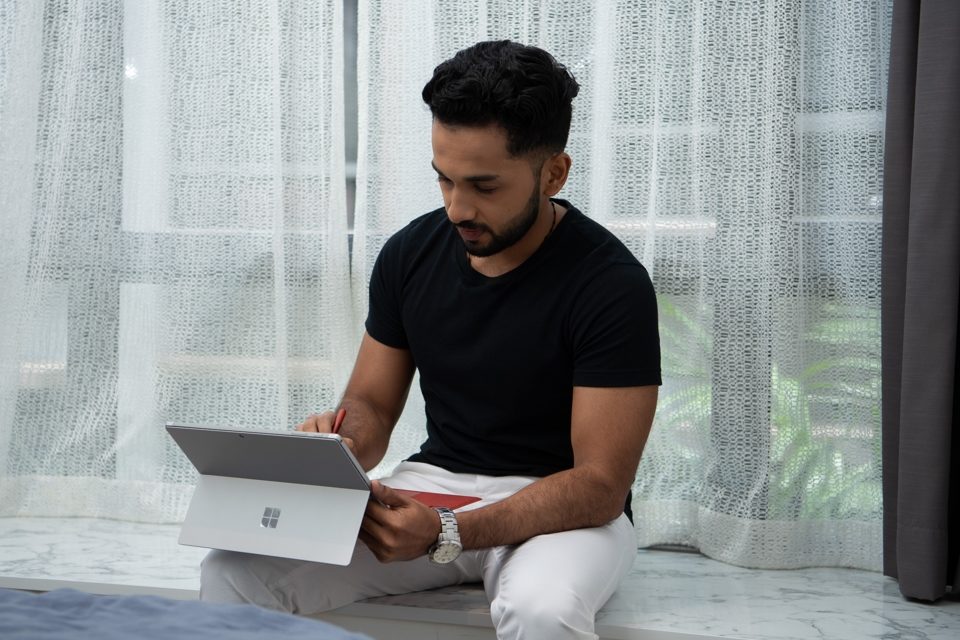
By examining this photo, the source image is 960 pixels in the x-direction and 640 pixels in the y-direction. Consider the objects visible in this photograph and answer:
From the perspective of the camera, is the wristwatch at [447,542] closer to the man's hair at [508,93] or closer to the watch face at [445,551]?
the watch face at [445,551]

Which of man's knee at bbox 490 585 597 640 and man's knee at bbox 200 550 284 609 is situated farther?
man's knee at bbox 200 550 284 609

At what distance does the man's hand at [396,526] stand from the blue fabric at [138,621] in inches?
19.2

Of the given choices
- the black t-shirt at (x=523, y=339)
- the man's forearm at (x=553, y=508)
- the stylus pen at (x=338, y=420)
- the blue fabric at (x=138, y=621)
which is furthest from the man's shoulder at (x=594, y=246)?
the blue fabric at (x=138, y=621)

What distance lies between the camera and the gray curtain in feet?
6.17

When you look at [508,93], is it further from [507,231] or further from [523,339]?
[523,339]

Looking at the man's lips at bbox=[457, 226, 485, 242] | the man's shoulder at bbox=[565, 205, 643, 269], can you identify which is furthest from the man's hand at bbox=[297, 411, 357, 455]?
the man's shoulder at bbox=[565, 205, 643, 269]

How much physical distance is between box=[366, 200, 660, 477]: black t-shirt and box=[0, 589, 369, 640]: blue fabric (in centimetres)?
77

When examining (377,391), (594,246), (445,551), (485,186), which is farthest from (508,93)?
(445,551)

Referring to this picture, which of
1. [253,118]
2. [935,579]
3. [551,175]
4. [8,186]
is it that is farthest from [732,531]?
[8,186]

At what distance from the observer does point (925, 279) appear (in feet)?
6.24

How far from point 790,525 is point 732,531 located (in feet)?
0.37

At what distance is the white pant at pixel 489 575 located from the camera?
57.3 inches

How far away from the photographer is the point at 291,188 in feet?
7.68

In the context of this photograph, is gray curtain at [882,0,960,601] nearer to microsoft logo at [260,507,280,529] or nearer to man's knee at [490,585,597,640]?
man's knee at [490,585,597,640]
